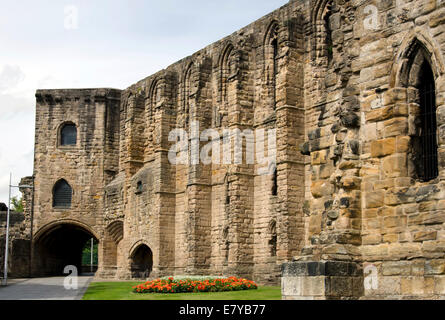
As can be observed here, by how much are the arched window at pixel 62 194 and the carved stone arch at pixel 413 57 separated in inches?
1290

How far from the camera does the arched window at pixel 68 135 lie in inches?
1676

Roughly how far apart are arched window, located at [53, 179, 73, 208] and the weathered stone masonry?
311 mm

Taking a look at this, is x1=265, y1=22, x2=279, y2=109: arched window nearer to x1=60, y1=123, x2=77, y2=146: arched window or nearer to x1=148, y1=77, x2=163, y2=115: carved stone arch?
x1=148, y1=77, x2=163, y2=115: carved stone arch

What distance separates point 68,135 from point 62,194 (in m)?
3.57

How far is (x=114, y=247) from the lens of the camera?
40.4 m

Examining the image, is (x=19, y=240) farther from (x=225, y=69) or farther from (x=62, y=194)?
(x=225, y=69)

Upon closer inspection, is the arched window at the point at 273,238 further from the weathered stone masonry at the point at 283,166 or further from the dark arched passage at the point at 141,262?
the dark arched passage at the point at 141,262

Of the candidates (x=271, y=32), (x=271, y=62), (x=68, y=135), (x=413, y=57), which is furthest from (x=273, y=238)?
(x=68, y=135)

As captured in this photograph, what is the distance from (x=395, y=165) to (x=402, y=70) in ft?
4.98

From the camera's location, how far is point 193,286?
22625 millimetres

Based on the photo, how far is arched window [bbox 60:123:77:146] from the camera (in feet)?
140

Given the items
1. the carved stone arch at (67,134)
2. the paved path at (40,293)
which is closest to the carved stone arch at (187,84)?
the carved stone arch at (67,134)

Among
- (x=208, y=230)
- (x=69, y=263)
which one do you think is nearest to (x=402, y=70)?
(x=208, y=230)

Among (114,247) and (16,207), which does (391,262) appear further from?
(16,207)
